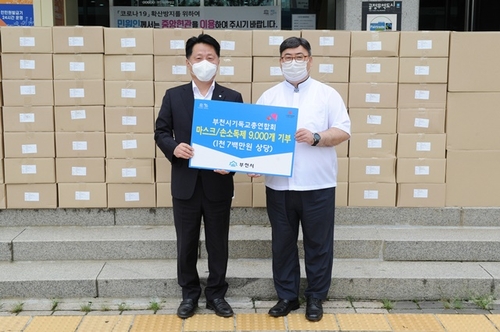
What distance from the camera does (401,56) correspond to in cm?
499

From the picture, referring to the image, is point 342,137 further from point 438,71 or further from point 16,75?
point 16,75

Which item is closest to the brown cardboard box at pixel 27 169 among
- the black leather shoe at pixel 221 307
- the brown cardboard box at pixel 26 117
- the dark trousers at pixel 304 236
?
the brown cardboard box at pixel 26 117

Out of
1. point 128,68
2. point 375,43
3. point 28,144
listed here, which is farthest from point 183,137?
point 375,43

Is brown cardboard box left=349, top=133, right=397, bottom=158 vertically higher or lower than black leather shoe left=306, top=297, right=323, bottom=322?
higher

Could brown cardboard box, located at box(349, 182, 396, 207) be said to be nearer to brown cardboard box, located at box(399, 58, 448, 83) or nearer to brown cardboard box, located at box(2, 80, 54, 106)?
brown cardboard box, located at box(399, 58, 448, 83)

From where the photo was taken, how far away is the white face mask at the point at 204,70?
381cm

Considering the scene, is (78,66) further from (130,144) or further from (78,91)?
(130,144)

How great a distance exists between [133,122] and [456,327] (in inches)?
121

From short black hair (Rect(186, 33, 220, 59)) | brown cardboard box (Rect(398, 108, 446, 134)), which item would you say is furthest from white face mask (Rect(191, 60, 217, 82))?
brown cardboard box (Rect(398, 108, 446, 134))

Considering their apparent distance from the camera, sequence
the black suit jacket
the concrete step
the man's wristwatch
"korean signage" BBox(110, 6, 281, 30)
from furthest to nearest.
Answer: "korean signage" BBox(110, 6, 281, 30) → the concrete step → the black suit jacket → the man's wristwatch

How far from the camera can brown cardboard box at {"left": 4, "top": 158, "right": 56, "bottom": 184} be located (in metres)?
5.02

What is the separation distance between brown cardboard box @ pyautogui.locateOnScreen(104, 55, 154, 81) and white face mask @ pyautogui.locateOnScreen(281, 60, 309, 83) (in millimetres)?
1547

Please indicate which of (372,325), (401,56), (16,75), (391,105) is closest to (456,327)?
(372,325)

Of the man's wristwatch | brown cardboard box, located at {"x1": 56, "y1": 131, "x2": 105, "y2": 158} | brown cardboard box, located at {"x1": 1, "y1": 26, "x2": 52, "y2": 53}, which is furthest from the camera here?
brown cardboard box, located at {"x1": 56, "y1": 131, "x2": 105, "y2": 158}
